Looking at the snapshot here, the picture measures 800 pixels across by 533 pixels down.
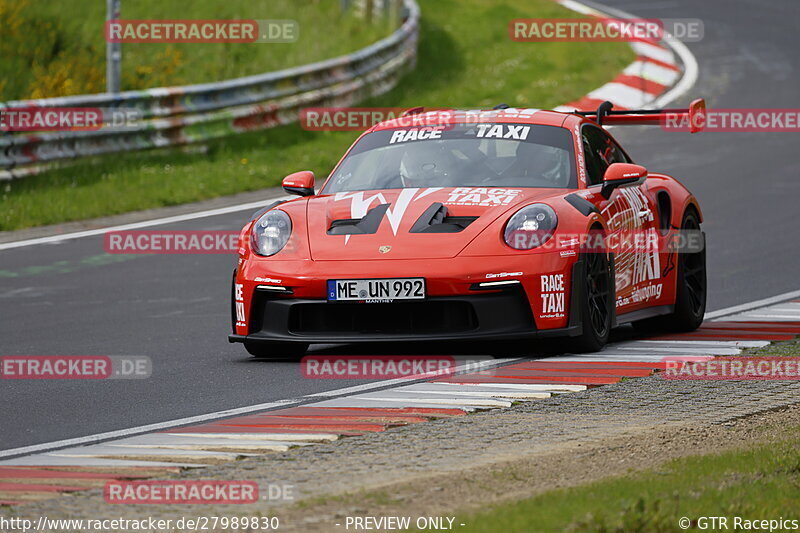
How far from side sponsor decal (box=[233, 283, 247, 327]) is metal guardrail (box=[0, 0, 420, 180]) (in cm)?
747

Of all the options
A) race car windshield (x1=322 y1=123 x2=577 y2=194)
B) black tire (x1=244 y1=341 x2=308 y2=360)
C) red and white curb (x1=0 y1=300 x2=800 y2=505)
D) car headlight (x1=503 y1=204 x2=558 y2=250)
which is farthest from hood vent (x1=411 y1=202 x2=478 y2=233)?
black tire (x1=244 y1=341 x2=308 y2=360)

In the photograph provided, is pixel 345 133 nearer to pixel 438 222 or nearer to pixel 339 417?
pixel 438 222

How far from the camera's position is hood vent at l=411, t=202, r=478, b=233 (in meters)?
8.58

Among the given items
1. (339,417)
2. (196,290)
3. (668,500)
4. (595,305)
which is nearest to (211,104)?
(196,290)

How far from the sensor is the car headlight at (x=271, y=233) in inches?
347

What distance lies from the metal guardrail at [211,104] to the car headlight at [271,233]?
7.34m

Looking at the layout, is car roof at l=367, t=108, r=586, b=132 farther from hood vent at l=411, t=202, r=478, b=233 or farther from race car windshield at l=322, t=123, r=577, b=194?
hood vent at l=411, t=202, r=478, b=233

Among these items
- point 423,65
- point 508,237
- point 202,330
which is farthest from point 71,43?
point 508,237

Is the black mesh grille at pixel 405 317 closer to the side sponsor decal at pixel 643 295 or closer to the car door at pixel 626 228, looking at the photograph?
the car door at pixel 626 228

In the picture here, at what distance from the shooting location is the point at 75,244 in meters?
14.0

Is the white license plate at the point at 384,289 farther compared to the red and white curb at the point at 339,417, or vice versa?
the white license plate at the point at 384,289

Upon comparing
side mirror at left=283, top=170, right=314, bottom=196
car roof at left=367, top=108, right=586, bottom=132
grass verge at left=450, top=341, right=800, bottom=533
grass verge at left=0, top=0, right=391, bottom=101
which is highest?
grass verge at left=0, top=0, right=391, bottom=101

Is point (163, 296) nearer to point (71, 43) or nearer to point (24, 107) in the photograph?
point (24, 107)

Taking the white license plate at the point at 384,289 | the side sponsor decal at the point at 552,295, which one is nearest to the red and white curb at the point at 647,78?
the side sponsor decal at the point at 552,295
